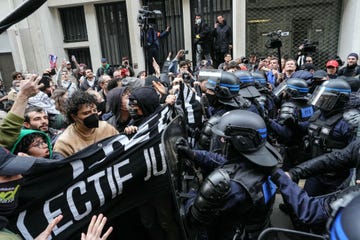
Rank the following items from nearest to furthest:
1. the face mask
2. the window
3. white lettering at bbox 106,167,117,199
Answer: the face mask
white lettering at bbox 106,167,117,199
the window

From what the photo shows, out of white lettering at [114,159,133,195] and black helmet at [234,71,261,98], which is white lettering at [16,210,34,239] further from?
black helmet at [234,71,261,98]

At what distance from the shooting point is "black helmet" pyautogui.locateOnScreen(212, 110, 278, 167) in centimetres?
180

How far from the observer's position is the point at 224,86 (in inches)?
130

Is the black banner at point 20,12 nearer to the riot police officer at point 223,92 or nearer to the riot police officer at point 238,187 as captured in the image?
the riot police officer at point 238,187

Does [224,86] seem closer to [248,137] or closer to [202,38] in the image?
[248,137]

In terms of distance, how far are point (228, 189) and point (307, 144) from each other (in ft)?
6.49

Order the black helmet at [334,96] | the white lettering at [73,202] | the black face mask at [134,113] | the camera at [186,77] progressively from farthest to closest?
the camera at [186,77]
the black helmet at [334,96]
the black face mask at [134,113]
the white lettering at [73,202]

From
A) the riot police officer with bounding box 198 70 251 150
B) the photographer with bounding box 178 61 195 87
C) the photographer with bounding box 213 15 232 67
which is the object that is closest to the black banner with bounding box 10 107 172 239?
the riot police officer with bounding box 198 70 251 150

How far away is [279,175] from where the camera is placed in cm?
180

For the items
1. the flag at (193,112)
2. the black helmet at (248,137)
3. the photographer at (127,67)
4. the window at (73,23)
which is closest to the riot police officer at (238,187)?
the black helmet at (248,137)

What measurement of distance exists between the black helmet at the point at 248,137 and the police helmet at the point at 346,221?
79cm

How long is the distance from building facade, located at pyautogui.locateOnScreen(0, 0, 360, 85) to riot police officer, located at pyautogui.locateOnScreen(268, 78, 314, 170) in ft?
20.7

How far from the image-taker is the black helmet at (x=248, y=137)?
70.8 inches

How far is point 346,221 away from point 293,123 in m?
2.85
